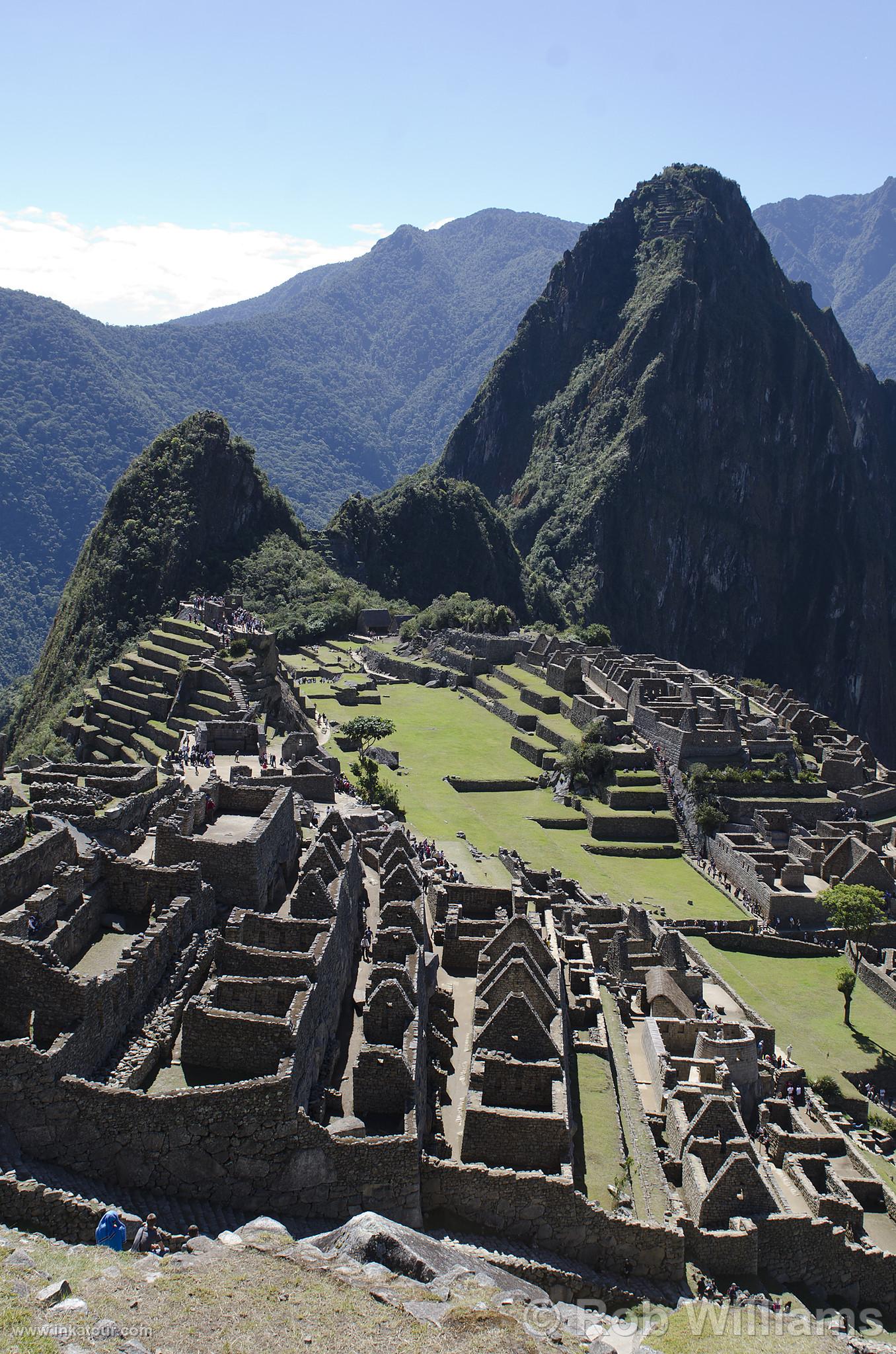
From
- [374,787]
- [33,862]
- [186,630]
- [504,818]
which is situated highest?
[33,862]

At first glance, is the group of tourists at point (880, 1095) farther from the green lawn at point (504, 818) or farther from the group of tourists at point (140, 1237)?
the group of tourists at point (140, 1237)

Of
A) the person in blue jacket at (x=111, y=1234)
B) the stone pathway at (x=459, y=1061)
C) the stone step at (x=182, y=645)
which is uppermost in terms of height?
the stone step at (x=182, y=645)

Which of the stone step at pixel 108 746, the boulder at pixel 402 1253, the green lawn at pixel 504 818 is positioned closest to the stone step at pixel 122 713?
the stone step at pixel 108 746

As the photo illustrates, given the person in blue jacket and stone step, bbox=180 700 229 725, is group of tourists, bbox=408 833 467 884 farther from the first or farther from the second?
the person in blue jacket

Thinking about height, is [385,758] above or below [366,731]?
below

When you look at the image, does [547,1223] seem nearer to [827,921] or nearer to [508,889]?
[508,889]

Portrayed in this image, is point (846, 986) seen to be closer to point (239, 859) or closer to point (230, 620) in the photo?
point (239, 859)

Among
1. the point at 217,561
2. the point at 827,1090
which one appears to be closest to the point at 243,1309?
the point at 827,1090
